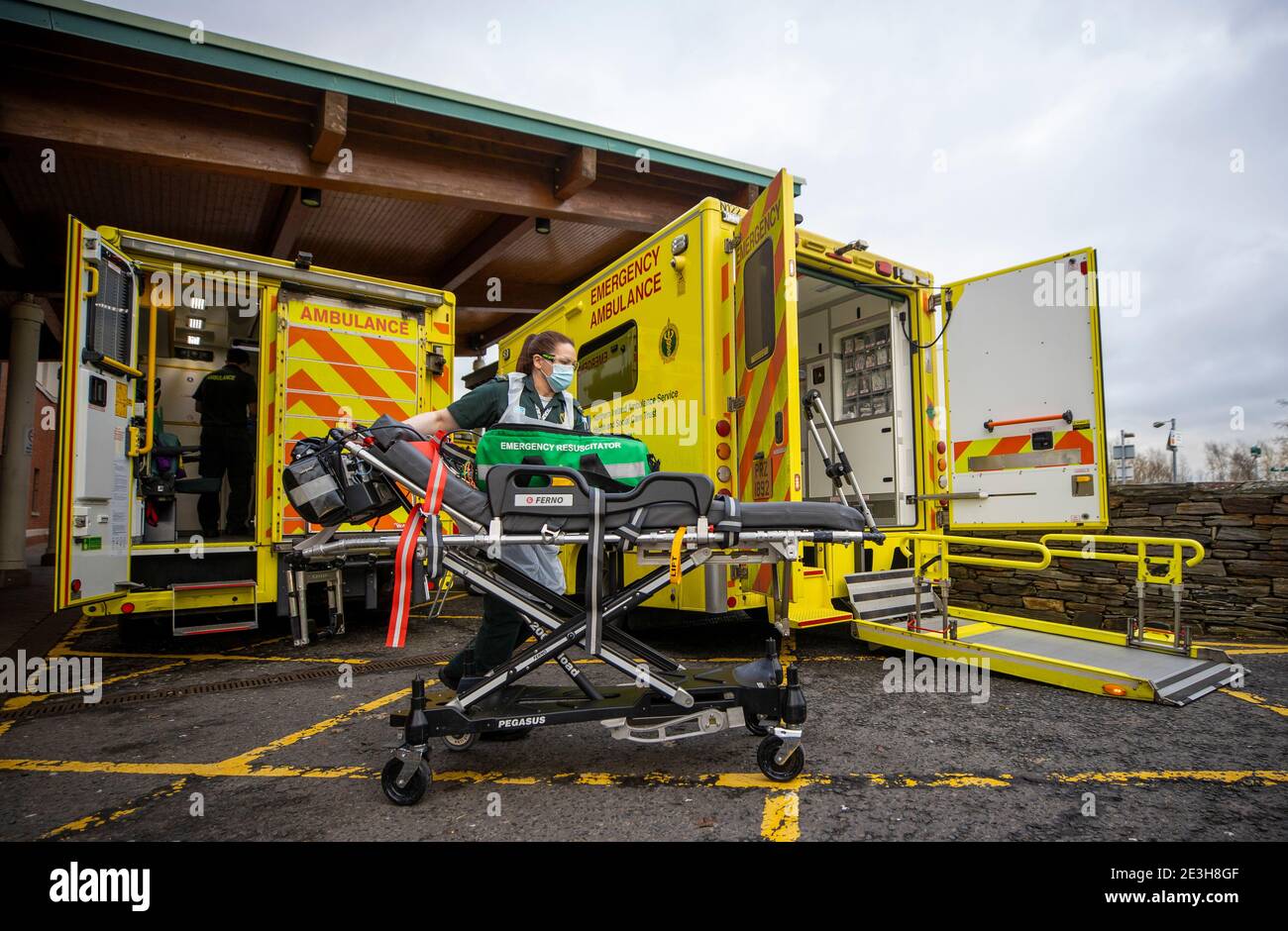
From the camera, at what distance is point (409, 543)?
2305 millimetres

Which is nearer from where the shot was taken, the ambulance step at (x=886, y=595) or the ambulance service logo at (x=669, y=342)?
the ambulance step at (x=886, y=595)

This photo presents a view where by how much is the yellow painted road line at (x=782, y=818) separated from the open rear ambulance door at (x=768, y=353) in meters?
1.78

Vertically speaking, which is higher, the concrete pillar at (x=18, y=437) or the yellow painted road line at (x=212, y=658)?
the concrete pillar at (x=18, y=437)

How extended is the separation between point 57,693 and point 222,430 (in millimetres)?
2994

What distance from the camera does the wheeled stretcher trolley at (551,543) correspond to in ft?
7.70

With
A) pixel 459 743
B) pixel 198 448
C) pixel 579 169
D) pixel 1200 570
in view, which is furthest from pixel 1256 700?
pixel 198 448

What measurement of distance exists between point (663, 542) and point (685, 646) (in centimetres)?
285

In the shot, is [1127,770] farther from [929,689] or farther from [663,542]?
[663,542]

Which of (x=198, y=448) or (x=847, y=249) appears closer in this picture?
(x=847, y=249)

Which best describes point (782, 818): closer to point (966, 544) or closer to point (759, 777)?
point (759, 777)

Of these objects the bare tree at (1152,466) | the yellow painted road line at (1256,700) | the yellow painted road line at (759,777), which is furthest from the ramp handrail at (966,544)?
the bare tree at (1152,466)

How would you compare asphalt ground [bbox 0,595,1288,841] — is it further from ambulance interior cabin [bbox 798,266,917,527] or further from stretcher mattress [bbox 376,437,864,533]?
ambulance interior cabin [bbox 798,266,917,527]

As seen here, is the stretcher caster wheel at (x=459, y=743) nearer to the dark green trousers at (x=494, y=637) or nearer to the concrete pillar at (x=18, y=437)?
the dark green trousers at (x=494, y=637)
